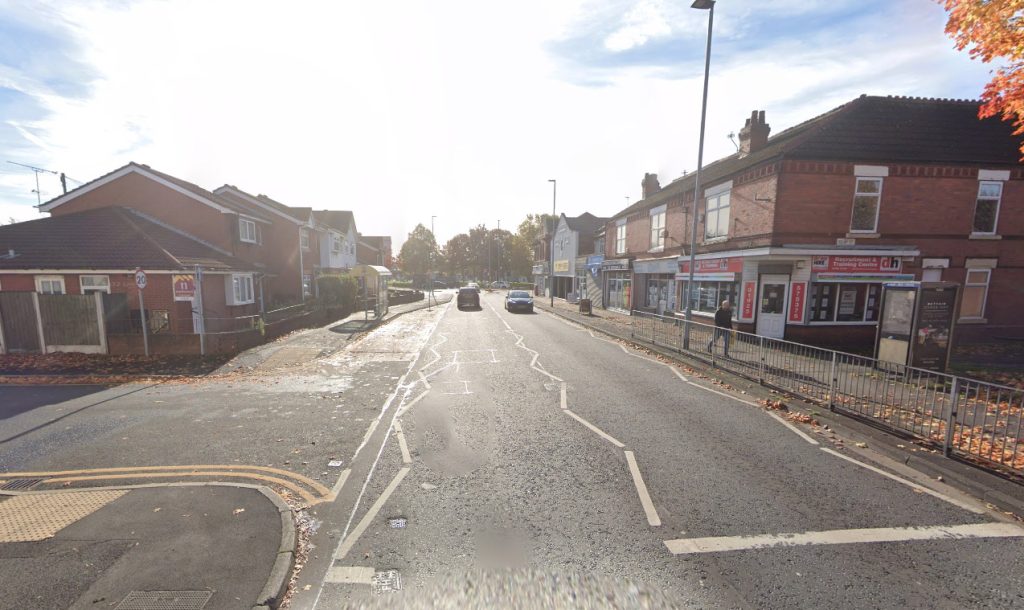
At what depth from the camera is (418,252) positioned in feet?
258

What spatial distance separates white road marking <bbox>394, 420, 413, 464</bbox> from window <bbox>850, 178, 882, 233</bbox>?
17797 millimetres

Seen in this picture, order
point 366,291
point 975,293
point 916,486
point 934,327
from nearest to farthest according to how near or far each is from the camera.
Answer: point 916,486, point 934,327, point 975,293, point 366,291

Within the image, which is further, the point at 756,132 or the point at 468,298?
the point at 468,298

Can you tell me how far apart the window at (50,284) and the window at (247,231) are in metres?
8.25

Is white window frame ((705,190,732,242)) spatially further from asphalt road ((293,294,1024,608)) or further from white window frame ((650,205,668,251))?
asphalt road ((293,294,1024,608))

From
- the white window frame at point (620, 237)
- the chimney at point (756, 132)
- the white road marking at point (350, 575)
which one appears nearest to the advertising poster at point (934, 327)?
the chimney at point (756, 132)

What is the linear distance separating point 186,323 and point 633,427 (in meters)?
17.0

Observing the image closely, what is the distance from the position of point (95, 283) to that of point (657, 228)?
26.1 m

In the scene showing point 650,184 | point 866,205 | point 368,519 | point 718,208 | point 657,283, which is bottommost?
point 368,519

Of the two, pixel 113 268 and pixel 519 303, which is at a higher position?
pixel 113 268

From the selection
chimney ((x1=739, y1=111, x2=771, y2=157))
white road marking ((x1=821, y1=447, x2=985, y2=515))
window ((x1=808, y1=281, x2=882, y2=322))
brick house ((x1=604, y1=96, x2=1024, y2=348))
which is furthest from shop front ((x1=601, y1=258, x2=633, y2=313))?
white road marking ((x1=821, y1=447, x2=985, y2=515))

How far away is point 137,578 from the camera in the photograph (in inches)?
144

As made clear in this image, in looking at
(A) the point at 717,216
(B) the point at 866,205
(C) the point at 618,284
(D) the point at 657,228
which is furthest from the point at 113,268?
(B) the point at 866,205

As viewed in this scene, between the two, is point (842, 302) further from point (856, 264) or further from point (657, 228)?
point (657, 228)
